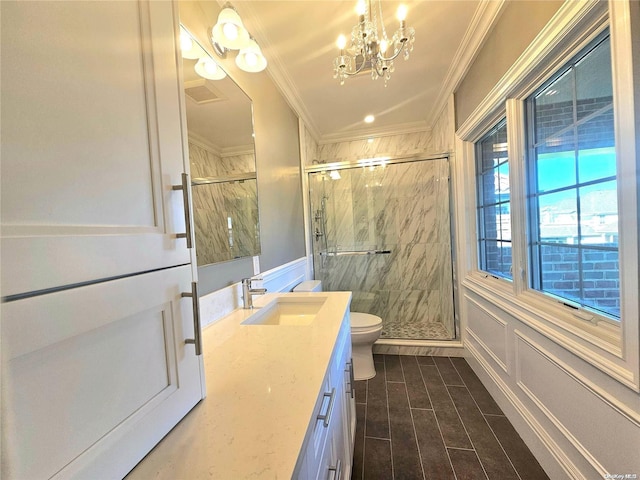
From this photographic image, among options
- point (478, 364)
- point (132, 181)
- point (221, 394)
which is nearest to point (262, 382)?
point (221, 394)

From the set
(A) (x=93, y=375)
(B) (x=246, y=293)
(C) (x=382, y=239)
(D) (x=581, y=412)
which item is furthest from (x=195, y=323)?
(C) (x=382, y=239)

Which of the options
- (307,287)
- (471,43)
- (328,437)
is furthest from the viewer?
(307,287)

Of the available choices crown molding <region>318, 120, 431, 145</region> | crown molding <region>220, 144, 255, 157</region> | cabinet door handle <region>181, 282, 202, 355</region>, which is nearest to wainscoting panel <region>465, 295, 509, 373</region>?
cabinet door handle <region>181, 282, 202, 355</region>

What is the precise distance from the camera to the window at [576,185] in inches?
41.0

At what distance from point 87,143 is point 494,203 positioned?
234cm

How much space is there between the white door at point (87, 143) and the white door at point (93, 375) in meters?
0.04

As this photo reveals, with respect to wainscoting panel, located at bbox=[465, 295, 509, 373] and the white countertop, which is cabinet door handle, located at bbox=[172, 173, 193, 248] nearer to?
the white countertop

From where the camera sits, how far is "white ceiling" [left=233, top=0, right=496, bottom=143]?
1.60m

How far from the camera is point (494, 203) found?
6.66ft

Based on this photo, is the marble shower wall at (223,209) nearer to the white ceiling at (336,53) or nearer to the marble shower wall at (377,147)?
the white ceiling at (336,53)

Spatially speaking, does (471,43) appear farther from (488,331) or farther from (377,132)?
(488,331)

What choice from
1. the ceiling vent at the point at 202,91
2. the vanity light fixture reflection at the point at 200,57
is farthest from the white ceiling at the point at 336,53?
the ceiling vent at the point at 202,91

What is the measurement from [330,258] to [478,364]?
5.85 feet

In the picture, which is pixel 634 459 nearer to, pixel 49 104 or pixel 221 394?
pixel 221 394
